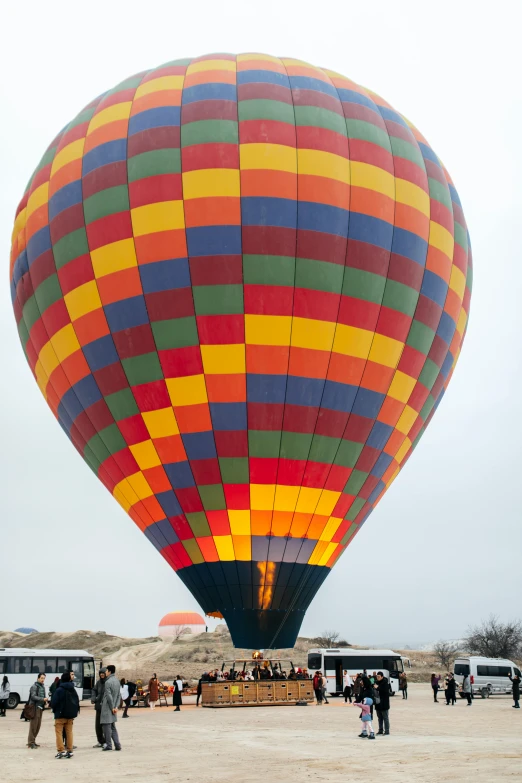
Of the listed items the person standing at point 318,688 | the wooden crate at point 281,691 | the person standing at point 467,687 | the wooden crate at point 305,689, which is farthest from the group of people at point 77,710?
the person standing at point 467,687

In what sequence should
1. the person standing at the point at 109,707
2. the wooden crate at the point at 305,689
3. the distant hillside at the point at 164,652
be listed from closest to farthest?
the person standing at the point at 109,707, the wooden crate at the point at 305,689, the distant hillside at the point at 164,652

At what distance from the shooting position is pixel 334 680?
27422 millimetres

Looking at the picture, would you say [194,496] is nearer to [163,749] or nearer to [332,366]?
[332,366]

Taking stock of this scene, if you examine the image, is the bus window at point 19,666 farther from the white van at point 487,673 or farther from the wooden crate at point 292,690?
the white van at point 487,673

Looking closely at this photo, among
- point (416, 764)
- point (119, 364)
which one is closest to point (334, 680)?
point (119, 364)

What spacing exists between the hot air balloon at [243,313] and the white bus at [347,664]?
10.7 metres

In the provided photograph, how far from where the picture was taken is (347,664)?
2834cm

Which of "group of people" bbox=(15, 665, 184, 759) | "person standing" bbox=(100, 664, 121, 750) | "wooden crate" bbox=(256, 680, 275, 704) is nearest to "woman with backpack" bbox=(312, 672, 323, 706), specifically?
"wooden crate" bbox=(256, 680, 275, 704)

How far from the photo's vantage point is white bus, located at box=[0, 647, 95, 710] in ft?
78.9

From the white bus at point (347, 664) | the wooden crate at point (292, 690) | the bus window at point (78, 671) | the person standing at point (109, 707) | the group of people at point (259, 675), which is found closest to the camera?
the person standing at point (109, 707)

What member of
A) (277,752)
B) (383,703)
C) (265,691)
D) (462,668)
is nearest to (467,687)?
(462,668)

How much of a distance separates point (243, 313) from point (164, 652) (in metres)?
37.9

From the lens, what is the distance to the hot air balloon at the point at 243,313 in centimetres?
1694

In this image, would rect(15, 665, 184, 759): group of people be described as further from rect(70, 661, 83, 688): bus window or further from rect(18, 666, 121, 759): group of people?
rect(70, 661, 83, 688): bus window
